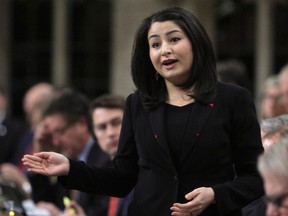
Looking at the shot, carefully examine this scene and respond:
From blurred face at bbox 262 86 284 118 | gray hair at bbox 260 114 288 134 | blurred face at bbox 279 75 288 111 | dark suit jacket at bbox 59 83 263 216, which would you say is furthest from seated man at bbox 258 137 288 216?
blurred face at bbox 279 75 288 111

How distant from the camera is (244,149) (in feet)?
15.3

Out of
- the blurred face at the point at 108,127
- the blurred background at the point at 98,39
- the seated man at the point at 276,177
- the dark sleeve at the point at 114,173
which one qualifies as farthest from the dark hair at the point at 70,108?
the blurred background at the point at 98,39

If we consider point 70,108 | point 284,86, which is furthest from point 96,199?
point 284,86

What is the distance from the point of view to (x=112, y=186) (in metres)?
4.88

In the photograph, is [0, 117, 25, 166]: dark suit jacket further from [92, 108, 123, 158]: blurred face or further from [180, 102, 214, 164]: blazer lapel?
[180, 102, 214, 164]: blazer lapel

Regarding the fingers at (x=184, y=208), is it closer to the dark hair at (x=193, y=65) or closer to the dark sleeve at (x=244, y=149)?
the dark sleeve at (x=244, y=149)

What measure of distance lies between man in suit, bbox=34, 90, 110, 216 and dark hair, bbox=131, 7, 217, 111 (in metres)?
3.03

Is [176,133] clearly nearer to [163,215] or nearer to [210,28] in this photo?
[163,215]

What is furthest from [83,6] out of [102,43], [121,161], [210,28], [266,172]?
[266,172]

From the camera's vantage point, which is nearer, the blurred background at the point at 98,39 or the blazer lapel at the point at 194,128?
the blazer lapel at the point at 194,128

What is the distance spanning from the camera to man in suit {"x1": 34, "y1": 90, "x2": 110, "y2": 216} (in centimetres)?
823

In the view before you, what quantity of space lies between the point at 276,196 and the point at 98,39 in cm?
1462

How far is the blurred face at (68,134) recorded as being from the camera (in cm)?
825

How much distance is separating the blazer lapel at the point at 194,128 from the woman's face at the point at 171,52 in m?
0.18
